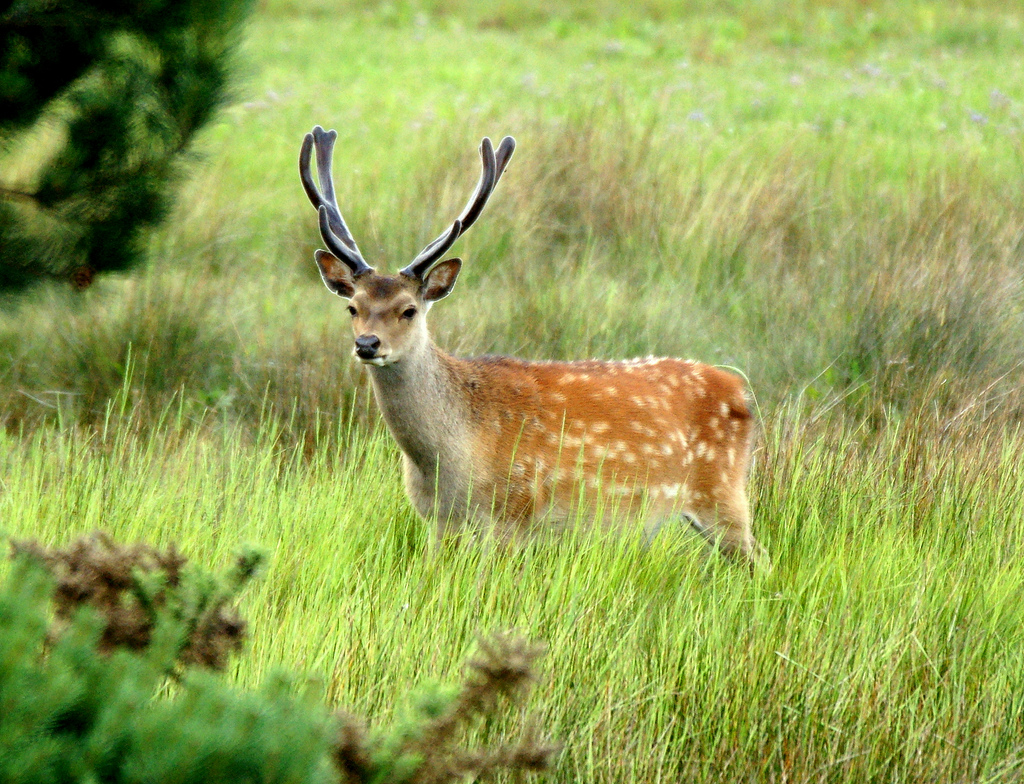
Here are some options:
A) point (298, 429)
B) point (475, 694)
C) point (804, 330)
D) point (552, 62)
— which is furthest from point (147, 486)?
point (552, 62)

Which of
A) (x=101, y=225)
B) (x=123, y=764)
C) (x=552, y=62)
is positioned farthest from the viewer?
(x=552, y=62)

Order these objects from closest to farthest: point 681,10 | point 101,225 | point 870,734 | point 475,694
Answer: point 475,694, point 870,734, point 101,225, point 681,10

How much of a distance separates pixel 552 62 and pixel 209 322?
10.1 m

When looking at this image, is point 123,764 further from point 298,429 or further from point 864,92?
point 864,92

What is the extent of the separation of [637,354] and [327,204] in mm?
2113

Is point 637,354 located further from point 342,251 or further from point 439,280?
point 342,251

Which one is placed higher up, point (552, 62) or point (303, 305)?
point (552, 62)

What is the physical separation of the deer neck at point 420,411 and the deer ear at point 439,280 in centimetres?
24

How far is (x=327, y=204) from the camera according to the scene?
4.25 meters

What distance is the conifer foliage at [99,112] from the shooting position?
4562mm

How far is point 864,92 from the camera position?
40.0 ft

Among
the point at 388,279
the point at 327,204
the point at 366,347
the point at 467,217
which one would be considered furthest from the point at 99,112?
the point at 366,347

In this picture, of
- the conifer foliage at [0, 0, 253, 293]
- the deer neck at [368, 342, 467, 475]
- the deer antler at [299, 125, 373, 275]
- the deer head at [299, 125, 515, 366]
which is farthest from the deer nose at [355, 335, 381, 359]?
the conifer foliage at [0, 0, 253, 293]

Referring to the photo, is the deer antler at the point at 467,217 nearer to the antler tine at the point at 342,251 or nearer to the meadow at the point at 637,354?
the antler tine at the point at 342,251
